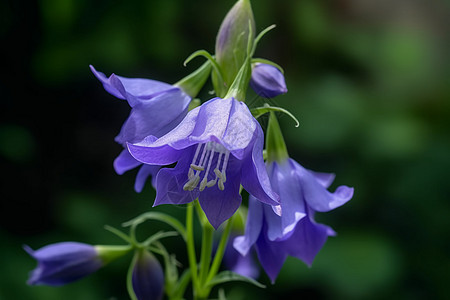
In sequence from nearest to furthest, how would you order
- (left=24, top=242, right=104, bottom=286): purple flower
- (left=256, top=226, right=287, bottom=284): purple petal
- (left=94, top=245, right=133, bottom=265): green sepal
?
(left=256, top=226, right=287, bottom=284): purple petal → (left=24, top=242, right=104, bottom=286): purple flower → (left=94, top=245, right=133, bottom=265): green sepal

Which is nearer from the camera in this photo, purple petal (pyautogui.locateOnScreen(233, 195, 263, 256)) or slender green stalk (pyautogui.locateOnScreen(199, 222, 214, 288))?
purple petal (pyautogui.locateOnScreen(233, 195, 263, 256))

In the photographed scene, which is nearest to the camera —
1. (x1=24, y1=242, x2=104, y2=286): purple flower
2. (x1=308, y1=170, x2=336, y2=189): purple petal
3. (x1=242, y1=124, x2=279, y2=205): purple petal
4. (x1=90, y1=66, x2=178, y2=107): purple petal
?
(x1=242, y1=124, x2=279, y2=205): purple petal

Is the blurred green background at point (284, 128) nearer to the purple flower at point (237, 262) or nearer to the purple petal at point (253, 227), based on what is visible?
the purple flower at point (237, 262)

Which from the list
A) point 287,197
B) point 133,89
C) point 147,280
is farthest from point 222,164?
point 147,280

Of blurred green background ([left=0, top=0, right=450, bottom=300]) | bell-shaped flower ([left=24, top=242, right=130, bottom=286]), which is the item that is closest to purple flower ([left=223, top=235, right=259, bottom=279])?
bell-shaped flower ([left=24, top=242, right=130, bottom=286])

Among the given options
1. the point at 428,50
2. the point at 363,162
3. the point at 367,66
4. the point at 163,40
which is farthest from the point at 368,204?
the point at 163,40

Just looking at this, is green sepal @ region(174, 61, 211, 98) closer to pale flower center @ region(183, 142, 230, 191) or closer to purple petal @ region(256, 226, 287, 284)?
pale flower center @ region(183, 142, 230, 191)

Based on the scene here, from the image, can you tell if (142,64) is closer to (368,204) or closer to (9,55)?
(9,55)

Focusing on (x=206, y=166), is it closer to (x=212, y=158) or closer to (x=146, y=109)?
(x=212, y=158)
